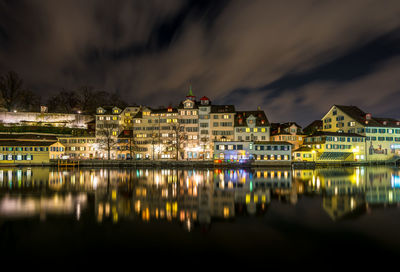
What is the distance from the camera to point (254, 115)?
219 feet

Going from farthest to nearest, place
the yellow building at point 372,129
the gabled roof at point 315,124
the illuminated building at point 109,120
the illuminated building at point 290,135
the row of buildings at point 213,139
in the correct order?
the gabled roof at point 315,124 → the illuminated building at point 109,120 → the illuminated building at point 290,135 → the yellow building at point 372,129 → the row of buildings at point 213,139

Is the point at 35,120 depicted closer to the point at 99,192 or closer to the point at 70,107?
the point at 70,107

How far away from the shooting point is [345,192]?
24438mm

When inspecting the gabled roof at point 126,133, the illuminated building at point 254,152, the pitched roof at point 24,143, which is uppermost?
the gabled roof at point 126,133

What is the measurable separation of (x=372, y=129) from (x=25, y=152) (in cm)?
8802

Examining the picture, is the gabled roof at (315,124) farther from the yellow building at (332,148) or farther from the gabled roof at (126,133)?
the gabled roof at (126,133)

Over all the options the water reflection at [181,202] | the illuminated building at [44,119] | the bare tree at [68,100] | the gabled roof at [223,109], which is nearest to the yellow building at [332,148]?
the gabled roof at [223,109]

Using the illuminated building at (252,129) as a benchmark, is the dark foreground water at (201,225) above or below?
below

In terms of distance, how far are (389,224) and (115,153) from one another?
6378 cm

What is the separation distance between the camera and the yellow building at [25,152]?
5681cm

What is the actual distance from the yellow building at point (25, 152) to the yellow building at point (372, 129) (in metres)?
78.3

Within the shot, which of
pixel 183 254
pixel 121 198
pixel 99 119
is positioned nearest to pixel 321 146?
pixel 121 198

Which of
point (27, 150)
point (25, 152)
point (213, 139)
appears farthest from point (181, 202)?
point (25, 152)

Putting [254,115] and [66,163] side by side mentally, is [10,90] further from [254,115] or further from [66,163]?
[254,115]
